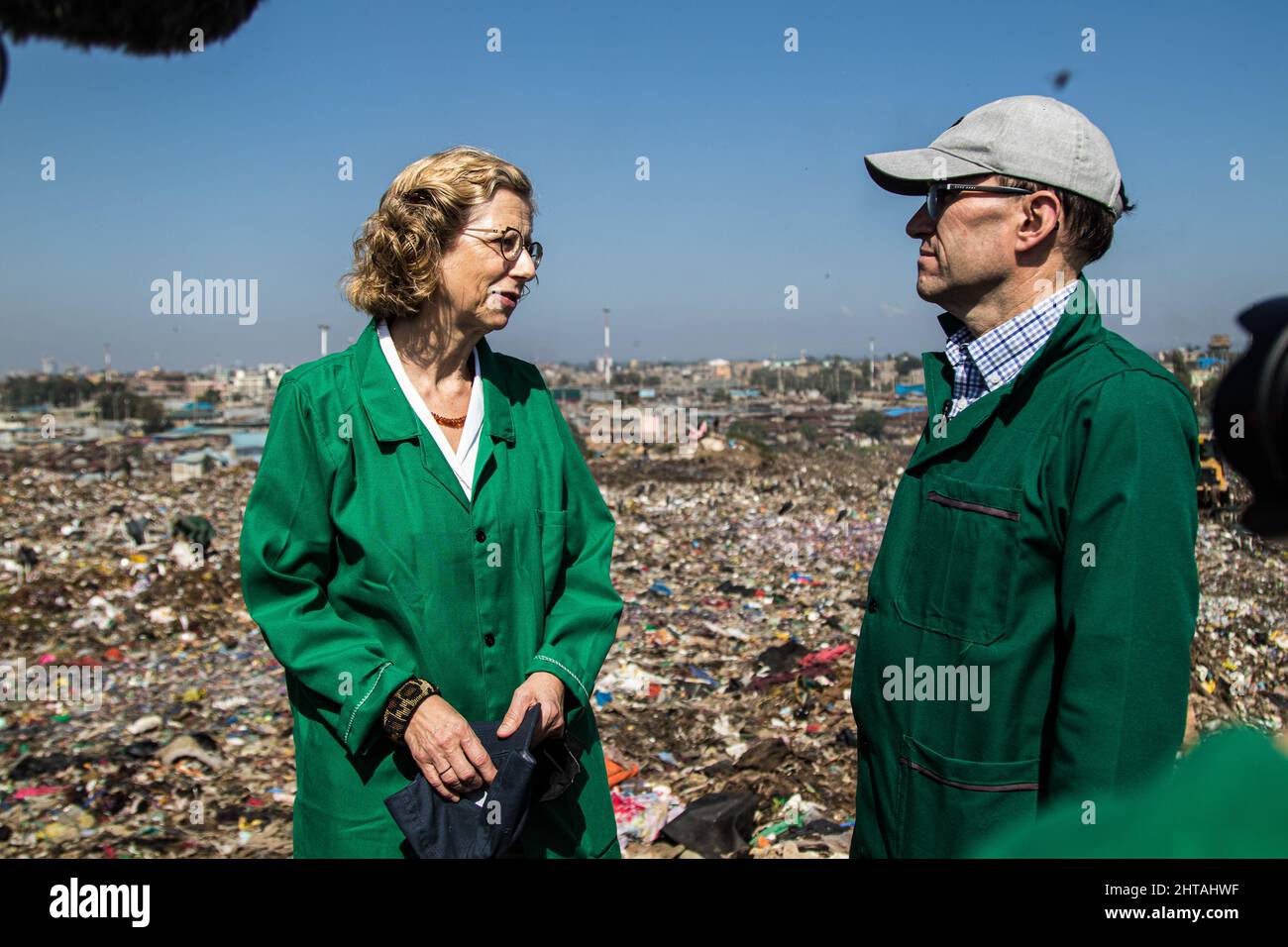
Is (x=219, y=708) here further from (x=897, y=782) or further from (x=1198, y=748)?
(x=1198, y=748)

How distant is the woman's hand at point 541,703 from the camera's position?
1852mm

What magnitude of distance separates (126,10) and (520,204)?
4.54 ft

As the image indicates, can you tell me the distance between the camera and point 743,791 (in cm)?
368

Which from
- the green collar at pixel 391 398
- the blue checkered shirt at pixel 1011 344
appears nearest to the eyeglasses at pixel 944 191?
the blue checkered shirt at pixel 1011 344

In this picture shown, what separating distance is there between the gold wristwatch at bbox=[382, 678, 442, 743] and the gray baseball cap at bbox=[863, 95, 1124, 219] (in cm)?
136

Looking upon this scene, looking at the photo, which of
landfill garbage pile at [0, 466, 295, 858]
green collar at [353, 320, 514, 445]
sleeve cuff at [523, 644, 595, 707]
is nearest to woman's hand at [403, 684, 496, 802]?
sleeve cuff at [523, 644, 595, 707]

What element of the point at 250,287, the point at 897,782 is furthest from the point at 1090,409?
the point at 250,287

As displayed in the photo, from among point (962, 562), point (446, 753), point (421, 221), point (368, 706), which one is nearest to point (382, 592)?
point (368, 706)

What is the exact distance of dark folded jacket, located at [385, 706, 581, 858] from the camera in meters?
1.74

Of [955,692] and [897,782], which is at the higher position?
[955,692]

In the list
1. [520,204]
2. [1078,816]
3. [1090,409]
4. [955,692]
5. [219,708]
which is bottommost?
[219,708]

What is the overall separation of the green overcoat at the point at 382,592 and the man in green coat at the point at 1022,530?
63 cm

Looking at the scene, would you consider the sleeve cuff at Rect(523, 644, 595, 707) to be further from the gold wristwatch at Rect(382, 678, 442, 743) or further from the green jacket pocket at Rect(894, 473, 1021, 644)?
the green jacket pocket at Rect(894, 473, 1021, 644)

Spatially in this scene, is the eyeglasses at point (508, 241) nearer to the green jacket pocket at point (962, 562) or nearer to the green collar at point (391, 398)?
the green collar at point (391, 398)
